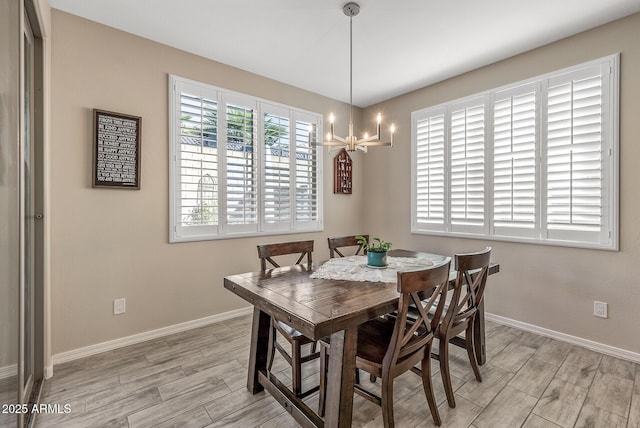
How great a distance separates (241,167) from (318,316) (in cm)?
237

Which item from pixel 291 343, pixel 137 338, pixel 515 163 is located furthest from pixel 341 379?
pixel 515 163

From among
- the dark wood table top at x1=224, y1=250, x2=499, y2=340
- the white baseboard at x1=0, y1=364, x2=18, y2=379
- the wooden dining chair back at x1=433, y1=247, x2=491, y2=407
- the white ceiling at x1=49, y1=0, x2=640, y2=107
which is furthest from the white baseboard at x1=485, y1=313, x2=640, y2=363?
the white baseboard at x1=0, y1=364, x2=18, y2=379

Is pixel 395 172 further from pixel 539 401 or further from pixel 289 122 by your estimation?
pixel 539 401

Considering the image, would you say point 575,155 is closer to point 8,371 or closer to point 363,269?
point 363,269

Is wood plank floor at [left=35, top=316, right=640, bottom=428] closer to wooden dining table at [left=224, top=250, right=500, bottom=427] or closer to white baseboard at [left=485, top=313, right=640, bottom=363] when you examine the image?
white baseboard at [left=485, top=313, right=640, bottom=363]

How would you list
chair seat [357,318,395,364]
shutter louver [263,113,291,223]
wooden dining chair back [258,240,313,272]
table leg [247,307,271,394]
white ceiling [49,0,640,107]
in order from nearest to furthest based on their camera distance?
1. chair seat [357,318,395,364]
2. table leg [247,307,271,394]
3. white ceiling [49,0,640,107]
4. wooden dining chair back [258,240,313,272]
5. shutter louver [263,113,291,223]

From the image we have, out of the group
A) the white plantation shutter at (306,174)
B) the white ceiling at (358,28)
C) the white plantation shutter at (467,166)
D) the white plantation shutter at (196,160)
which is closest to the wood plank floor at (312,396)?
the white plantation shutter at (196,160)

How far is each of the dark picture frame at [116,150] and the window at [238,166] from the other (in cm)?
31

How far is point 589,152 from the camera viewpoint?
8.61 ft

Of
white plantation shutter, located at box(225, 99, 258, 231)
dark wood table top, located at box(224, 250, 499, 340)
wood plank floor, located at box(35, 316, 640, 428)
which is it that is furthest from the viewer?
white plantation shutter, located at box(225, 99, 258, 231)

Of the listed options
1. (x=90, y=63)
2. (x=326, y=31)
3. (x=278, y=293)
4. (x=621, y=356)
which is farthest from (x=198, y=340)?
(x=621, y=356)

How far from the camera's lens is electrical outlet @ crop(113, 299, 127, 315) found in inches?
104

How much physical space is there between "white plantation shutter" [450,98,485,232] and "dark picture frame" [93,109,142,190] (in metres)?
3.27

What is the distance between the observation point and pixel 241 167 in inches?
132
